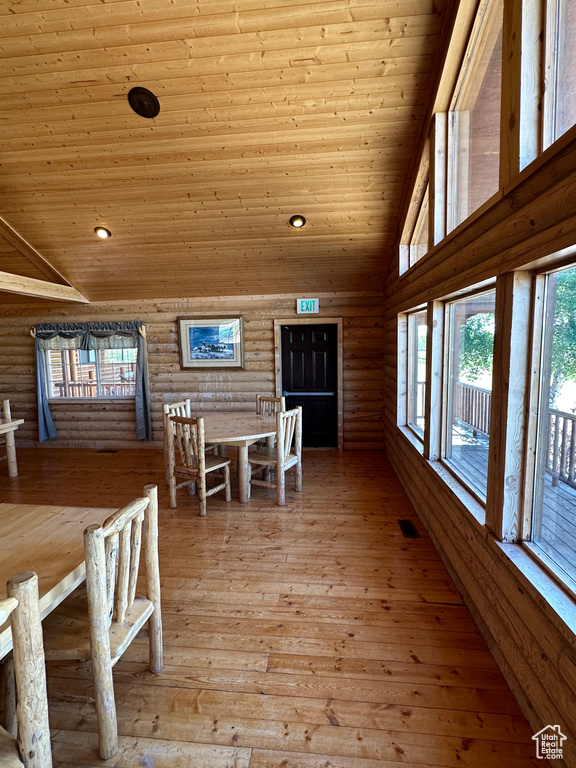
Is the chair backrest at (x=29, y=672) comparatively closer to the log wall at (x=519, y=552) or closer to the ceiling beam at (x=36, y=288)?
the log wall at (x=519, y=552)

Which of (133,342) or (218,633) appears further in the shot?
(133,342)

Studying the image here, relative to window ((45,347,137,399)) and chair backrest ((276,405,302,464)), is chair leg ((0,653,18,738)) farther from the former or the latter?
window ((45,347,137,399))

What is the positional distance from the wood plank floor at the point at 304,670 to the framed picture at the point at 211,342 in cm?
304

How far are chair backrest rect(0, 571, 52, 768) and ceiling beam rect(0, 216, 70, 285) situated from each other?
4.99 m

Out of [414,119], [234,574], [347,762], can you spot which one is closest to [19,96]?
[414,119]

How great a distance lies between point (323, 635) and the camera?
2.08 metres

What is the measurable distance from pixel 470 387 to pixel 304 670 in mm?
1968

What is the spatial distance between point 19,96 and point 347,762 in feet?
15.8

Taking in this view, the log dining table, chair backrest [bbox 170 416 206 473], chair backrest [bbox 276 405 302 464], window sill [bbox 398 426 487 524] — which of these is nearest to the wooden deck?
window sill [bbox 398 426 487 524]

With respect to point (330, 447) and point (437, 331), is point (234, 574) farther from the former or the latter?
point (330, 447)

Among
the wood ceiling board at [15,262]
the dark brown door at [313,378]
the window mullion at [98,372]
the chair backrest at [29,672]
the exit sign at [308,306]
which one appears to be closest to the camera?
the chair backrest at [29,672]

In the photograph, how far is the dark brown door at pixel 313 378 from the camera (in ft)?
19.0

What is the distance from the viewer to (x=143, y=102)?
3.09 m

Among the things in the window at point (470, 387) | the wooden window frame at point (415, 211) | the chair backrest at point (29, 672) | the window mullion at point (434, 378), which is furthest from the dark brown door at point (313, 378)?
the chair backrest at point (29, 672)
